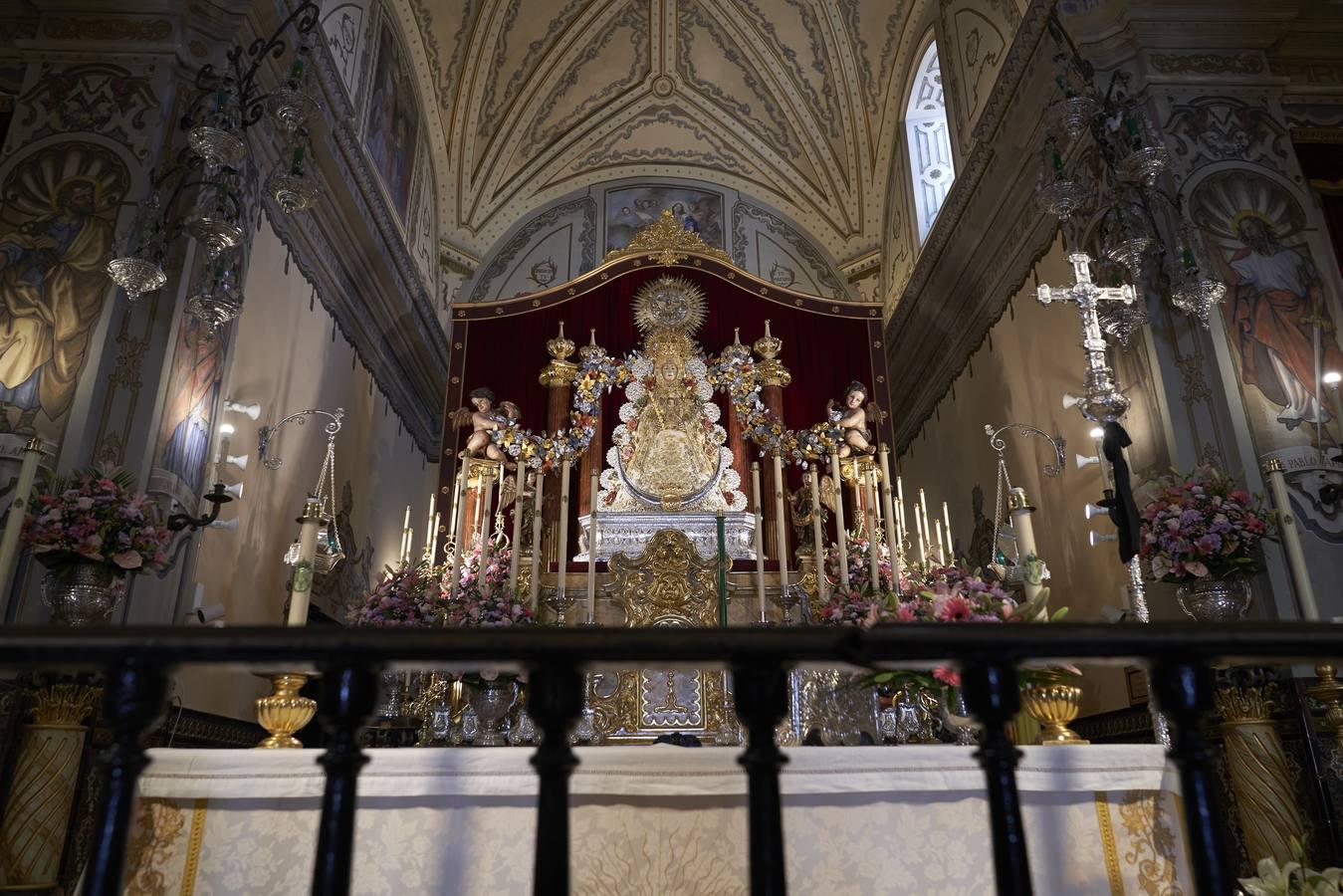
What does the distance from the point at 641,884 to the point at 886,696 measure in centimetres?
Result: 155

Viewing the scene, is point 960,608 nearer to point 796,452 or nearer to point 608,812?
point 608,812

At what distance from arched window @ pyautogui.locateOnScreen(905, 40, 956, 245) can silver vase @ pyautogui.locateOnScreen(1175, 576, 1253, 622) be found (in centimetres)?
621

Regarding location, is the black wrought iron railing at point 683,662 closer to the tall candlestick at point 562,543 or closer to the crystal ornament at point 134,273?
the tall candlestick at point 562,543

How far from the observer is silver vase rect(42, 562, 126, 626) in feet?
11.2

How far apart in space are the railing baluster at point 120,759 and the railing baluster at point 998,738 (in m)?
0.93

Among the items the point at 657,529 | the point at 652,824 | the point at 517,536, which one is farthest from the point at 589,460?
the point at 652,824

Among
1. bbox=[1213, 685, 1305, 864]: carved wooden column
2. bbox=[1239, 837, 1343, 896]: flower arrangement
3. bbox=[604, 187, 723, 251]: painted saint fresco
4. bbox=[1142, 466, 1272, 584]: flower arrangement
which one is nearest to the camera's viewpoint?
bbox=[1239, 837, 1343, 896]: flower arrangement

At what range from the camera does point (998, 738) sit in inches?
40.9

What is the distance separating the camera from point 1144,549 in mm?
3918

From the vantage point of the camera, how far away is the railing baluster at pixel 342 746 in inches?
39.4

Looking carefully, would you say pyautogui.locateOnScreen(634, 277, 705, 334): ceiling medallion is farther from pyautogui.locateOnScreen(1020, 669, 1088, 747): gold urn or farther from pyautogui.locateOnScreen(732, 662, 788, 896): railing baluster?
pyautogui.locateOnScreen(732, 662, 788, 896): railing baluster

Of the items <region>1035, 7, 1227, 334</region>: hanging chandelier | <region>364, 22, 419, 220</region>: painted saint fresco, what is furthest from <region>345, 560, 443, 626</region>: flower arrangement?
<region>364, 22, 419, 220</region>: painted saint fresco

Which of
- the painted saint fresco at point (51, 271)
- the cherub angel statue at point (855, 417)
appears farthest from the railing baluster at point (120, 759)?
the cherub angel statue at point (855, 417)

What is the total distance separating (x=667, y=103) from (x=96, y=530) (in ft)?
33.9
